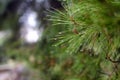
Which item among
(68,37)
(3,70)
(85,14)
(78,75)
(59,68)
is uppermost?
(85,14)

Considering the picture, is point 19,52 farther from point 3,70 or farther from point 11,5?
point 3,70

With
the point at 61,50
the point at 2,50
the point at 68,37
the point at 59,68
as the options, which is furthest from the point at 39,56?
the point at 2,50

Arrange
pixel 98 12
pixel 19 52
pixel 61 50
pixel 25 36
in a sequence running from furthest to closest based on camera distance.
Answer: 1. pixel 25 36
2. pixel 19 52
3. pixel 61 50
4. pixel 98 12

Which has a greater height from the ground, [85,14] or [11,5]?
[85,14]

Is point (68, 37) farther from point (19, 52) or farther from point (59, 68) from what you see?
point (19, 52)

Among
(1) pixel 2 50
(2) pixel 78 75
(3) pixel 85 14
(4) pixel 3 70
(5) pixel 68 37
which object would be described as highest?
(3) pixel 85 14

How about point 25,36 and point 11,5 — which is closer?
point 11,5

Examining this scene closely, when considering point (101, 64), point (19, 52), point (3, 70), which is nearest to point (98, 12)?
point (101, 64)

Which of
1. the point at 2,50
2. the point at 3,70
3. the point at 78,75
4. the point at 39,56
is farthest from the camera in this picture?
the point at 3,70

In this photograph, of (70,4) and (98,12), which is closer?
(98,12)
